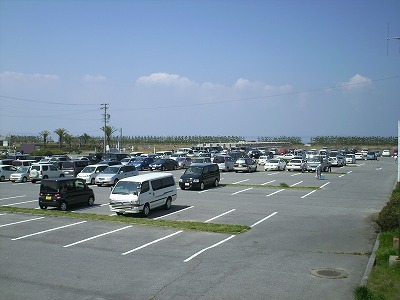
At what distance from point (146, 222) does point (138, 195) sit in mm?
1753

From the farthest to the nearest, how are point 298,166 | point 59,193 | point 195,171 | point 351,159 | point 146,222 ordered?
point 351,159 → point 298,166 → point 195,171 → point 59,193 → point 146,222

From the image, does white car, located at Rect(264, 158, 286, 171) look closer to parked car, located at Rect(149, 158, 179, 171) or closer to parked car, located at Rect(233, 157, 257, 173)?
parked car, located at Rect(233, 157, 257, 173)

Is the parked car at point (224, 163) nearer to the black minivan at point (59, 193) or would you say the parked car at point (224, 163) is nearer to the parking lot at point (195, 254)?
the parking lot at point (195, 254)

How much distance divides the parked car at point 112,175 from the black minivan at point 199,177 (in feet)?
19.6

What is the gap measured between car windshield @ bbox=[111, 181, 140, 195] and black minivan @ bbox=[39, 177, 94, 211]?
3.63m

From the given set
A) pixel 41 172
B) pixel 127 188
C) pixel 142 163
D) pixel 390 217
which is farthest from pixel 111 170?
pixel 390 217

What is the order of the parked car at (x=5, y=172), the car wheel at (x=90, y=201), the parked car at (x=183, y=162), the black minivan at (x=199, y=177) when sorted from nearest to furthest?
the car wheel at (x=90, y=201)
the black minivan at (x=199, y=177)
the parked car at (x=5, y=172)
the parked car at (x=183, y=162)

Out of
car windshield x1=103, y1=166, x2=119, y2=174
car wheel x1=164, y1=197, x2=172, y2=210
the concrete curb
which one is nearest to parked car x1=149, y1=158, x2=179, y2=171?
car windshield x1=103, y1=166, x2=119, y2=174

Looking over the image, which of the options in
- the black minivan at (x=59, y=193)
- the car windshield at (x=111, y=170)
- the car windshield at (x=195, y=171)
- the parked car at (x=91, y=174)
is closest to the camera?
the black minivan at (x=59, y=193)

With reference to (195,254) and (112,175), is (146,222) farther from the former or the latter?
(112,175)

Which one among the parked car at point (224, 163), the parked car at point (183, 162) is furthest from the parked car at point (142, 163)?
the parked car at point (224, 163)

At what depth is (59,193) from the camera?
22703mm

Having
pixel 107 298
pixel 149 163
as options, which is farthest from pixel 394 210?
pixel 149 163

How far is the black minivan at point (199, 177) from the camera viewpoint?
3118 cm
